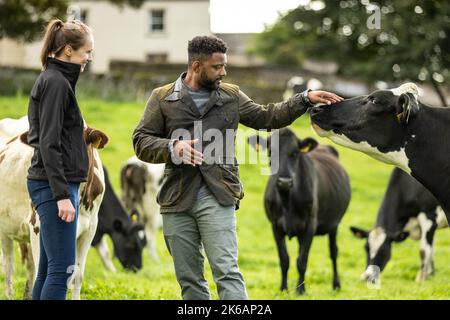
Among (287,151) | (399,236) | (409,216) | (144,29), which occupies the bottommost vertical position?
(399,236)

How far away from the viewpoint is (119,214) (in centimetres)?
1205

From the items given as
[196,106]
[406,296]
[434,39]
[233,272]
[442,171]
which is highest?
[434,39]

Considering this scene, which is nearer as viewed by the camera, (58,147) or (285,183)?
(58,147)

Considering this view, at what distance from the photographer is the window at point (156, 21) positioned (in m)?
42.8

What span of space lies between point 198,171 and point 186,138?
229 millimetres

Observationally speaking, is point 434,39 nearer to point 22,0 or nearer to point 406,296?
point 22,0

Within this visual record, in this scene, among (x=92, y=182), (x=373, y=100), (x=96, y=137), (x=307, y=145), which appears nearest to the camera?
(x=373, y=100)

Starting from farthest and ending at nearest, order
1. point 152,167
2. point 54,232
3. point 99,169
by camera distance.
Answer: point 152,167, point 99,169, point 54,232

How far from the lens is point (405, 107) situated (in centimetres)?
600

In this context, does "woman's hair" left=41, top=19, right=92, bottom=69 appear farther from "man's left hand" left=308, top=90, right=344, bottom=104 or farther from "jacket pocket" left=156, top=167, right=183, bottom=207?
"man's left hand" left=308, top=90, right=344, bottom=104

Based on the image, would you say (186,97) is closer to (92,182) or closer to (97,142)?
(97,142)

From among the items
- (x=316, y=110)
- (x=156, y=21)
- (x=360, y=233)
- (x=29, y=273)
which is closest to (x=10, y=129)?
(x=29, y=273)

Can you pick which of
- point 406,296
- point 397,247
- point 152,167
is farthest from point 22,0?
point 406,296
